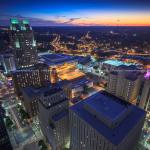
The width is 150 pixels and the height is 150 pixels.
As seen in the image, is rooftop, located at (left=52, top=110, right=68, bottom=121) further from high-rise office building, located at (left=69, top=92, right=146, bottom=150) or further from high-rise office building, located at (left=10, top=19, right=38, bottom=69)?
high-rise office building, located at (left=10, top=19, right=38, bottom=69)

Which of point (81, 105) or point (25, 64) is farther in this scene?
point (25, 64)

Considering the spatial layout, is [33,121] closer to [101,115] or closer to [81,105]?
[81,105]

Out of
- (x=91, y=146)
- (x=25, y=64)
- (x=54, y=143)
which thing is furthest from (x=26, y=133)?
(x=25, y=64)

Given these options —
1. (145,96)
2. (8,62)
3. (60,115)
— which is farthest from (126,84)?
(8,62)

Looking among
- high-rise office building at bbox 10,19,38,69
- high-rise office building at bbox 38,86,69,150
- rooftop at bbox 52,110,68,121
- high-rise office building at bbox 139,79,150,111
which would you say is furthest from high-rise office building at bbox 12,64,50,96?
high-rise office building at bbox 139,79,150,111

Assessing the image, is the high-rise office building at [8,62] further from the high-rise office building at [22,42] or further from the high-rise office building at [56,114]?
the high-rise office building at [56,114]

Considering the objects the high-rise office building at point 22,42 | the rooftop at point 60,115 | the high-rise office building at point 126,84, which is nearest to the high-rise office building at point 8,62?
the high-rise office building at point 22,42

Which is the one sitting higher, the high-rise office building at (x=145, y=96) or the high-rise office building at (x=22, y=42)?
the high-rise office building at (x=22, y=42)

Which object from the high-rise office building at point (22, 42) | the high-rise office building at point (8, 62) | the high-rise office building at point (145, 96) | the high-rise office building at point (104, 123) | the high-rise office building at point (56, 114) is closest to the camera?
the high-rise office building at point (104, 123)
